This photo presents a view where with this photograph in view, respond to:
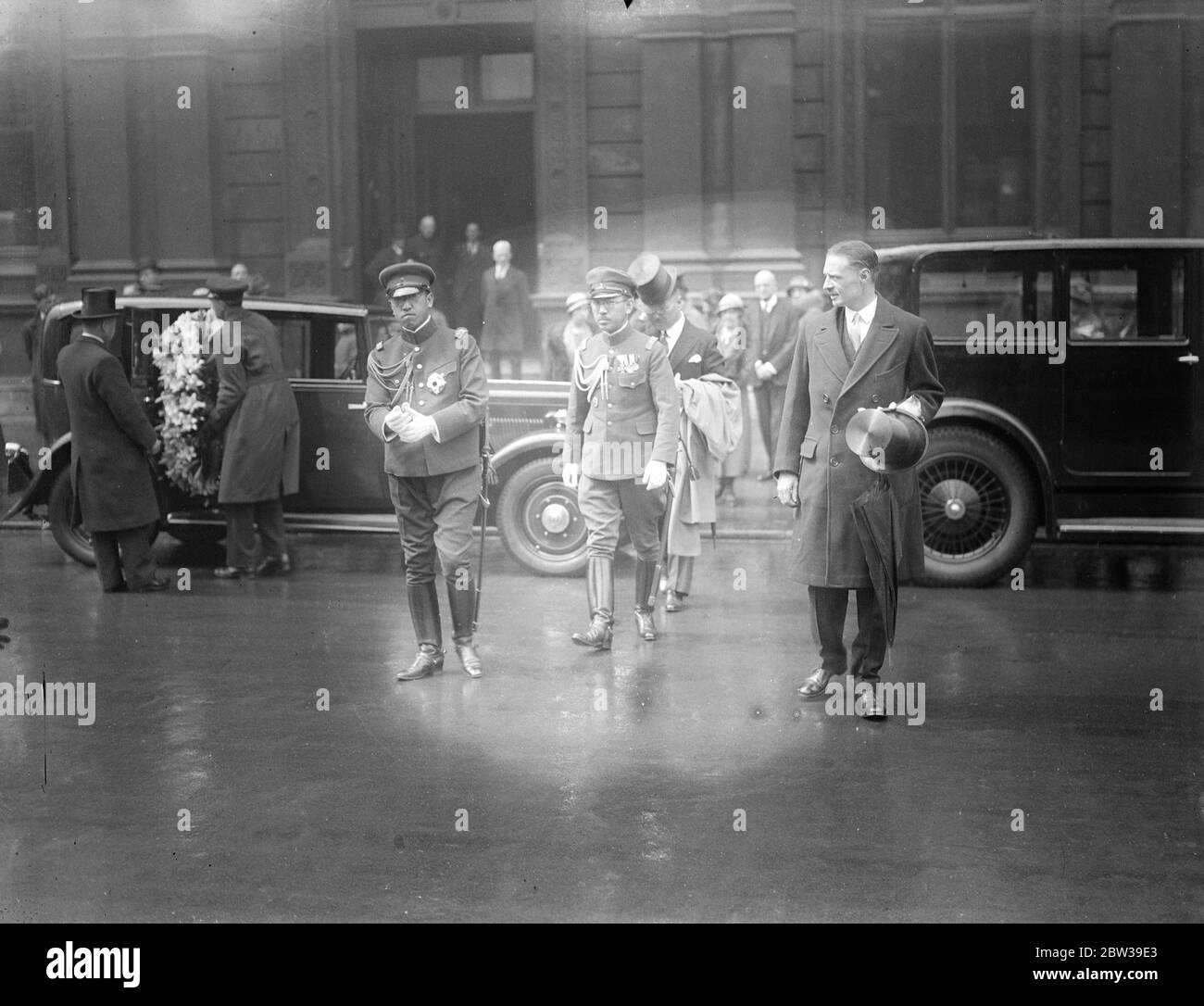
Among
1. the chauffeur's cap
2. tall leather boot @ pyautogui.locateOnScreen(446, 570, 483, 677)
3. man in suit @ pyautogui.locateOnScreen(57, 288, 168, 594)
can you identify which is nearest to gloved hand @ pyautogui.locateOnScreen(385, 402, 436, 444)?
tall leather boot @ pyautogui.locateOnScreen(446, 570, 483, 677)

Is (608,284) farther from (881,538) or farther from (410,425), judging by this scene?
(881,538)

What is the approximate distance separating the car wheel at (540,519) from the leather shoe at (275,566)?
4.65 feet

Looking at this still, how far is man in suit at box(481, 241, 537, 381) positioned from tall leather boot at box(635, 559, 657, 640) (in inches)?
133

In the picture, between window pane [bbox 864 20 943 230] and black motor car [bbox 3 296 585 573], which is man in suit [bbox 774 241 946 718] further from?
window pane [bbox 864 20 943 230]

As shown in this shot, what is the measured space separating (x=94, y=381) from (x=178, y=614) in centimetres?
156

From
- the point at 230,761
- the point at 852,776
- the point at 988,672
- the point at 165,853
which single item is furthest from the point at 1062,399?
the point at 165,853

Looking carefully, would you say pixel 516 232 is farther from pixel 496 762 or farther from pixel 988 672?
pixel 496 762

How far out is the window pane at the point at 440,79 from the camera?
8930 mm

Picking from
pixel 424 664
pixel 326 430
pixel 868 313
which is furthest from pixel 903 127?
pixel 424 664

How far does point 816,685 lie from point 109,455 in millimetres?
4758

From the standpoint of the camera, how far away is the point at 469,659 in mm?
7195

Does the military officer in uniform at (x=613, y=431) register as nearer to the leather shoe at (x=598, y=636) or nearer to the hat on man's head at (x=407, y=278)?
the leather shoe at (x=598, y=636)

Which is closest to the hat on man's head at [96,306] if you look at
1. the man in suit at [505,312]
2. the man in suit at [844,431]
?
the man in suit at [505,312]
